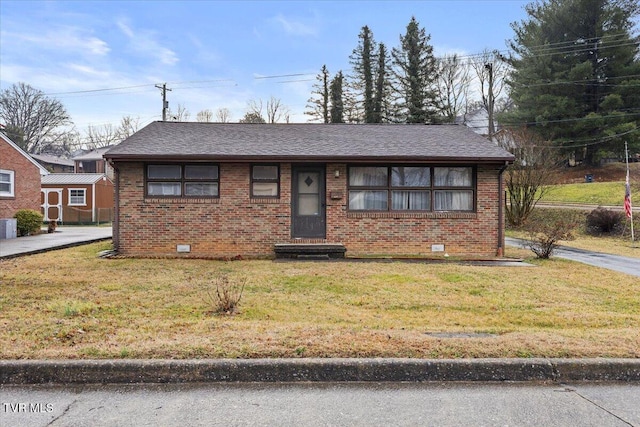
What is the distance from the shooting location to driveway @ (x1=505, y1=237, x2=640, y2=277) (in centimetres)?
1043

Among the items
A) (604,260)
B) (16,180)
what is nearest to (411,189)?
(604,260)

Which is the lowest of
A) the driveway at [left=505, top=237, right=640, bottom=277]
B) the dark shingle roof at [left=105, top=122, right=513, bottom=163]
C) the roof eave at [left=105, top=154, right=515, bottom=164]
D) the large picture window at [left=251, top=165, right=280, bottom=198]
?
the driveway at [left=505, top=237, right=640, bottom=277]

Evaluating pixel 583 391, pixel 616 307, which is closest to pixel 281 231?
pixel 616 307

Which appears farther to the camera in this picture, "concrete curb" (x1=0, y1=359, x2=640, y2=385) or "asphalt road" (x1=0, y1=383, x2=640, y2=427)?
"concrete curb" (x1=0, y1=359, x2=640, y2=385)

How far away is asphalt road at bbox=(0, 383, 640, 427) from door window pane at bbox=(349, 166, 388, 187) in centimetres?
835

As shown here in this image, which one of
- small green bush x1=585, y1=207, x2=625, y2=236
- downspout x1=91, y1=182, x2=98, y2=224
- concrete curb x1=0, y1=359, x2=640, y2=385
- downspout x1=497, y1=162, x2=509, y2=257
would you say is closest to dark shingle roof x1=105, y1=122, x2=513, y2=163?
downspout x1=497, y1=162, x2=509, y2=257

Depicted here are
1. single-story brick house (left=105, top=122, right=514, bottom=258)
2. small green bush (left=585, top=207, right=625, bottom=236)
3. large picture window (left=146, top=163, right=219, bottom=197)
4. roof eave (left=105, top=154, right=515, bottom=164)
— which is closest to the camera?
roof eave (left=105, top=154, right=515, bottom=164)

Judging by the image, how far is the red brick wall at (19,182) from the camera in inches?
695

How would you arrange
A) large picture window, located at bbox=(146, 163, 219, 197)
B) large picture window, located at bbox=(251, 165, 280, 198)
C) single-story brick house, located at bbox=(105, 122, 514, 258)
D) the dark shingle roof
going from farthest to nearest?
large picture window, located at bbox=(251, 165, 280, 198) → large picture window, located at bbox=(146, 163, 219, 197) → single-story brick house, located at bbox=(105, 122, 514, 258) → the dark shingle roof

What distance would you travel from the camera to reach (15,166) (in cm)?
1830

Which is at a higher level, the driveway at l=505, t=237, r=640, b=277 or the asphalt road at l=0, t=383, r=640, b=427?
the driveway at l=505, t=237, r=640, b=277

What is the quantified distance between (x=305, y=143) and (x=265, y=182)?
1749 millimetres

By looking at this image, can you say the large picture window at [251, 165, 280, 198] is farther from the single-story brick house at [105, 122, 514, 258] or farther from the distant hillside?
the distant hillside

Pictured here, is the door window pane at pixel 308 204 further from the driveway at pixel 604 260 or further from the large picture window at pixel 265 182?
the driveway at pixel 604 260
